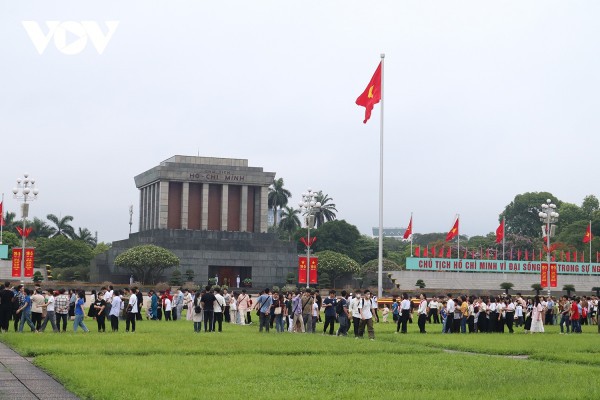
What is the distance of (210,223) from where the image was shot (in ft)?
275

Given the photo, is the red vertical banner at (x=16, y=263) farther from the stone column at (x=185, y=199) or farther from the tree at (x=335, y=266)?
the stone column at (x=185, y=199)

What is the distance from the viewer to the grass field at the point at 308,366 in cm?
1404

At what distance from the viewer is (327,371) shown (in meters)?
17.0

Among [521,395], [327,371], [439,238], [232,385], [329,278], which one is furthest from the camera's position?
[439,238]

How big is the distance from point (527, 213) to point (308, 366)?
10950 centimetres

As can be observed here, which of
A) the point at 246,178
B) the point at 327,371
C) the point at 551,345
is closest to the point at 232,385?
the point at 327,371

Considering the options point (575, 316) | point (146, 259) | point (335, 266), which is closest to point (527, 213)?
point (335, 266)

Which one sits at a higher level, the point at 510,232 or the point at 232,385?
the point at 510,232

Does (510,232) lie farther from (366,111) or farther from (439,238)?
(366,111)

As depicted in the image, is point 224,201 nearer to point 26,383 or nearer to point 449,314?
point 449,314

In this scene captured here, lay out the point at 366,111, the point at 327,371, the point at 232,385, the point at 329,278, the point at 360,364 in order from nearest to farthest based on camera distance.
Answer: the point at 232,385, the point at 327,371, the point at 360,364, the point at 366,111, the point at 329,278

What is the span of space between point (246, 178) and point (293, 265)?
38.2 ft

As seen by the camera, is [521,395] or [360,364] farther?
[360,364]

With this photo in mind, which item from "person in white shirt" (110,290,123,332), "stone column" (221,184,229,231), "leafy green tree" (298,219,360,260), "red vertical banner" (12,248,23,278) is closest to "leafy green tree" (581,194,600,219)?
"leafy green tree" (298,219,360,260)
